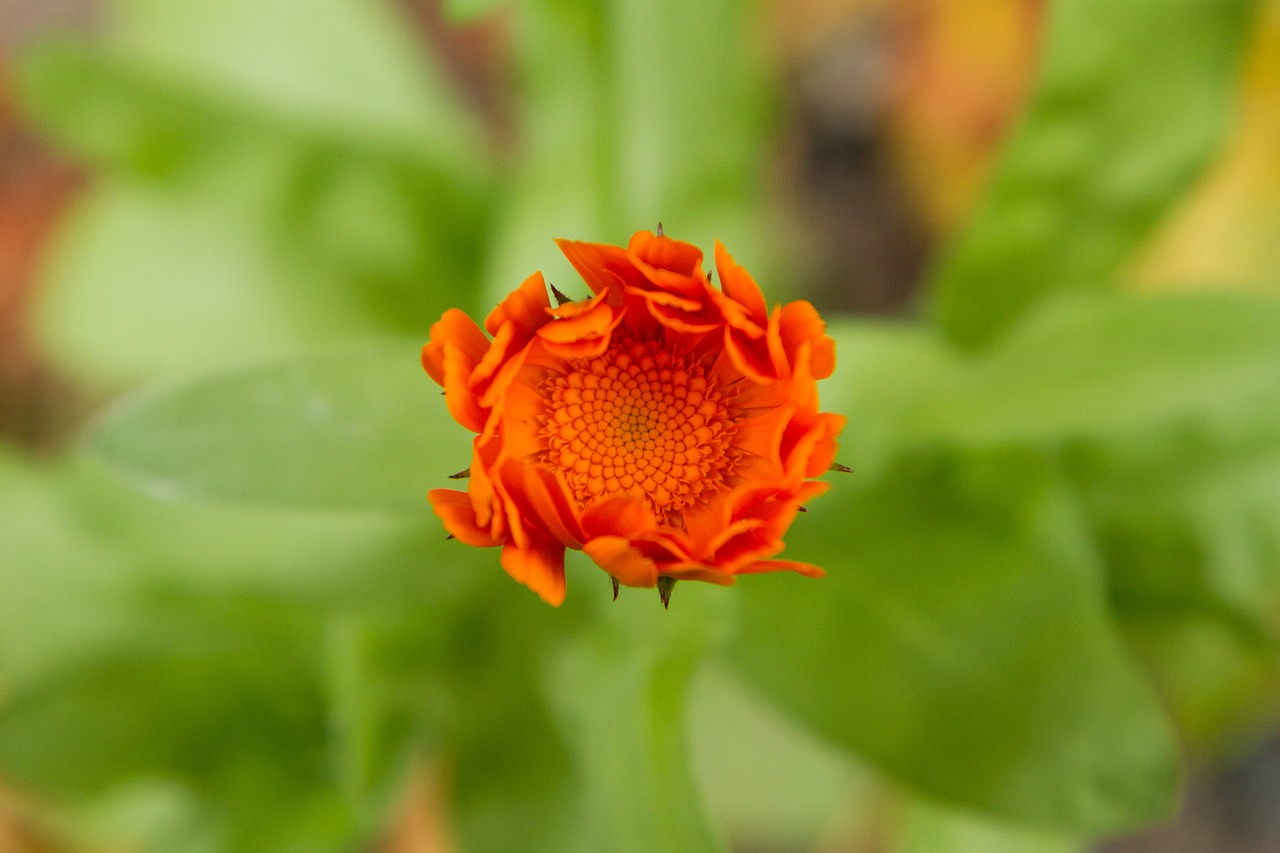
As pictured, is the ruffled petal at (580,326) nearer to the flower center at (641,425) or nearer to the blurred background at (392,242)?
the flower center at (641,425)

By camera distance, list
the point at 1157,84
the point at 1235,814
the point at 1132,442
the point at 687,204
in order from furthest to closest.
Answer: the point at 1235,814 → the point at 687,204 → the point at 1132,442 → the point at 1157,84

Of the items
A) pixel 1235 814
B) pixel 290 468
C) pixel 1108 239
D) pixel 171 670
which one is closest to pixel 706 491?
pixel 290 468

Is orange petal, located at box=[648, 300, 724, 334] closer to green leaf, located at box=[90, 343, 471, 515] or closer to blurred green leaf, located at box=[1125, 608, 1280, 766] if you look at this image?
green leaf, located at box=[90, 343, 471, 515]

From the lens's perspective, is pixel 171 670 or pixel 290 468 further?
pixel 171 670

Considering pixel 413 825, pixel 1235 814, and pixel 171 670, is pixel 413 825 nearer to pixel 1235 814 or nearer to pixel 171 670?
pixel 171 670

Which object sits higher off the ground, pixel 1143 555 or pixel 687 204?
pixel 687 204

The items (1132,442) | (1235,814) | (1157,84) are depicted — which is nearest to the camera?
(1157,84)

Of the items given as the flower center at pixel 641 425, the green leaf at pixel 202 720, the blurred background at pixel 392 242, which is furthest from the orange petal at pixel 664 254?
the green leaf at pixel 202 720
